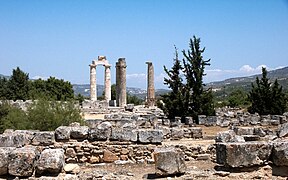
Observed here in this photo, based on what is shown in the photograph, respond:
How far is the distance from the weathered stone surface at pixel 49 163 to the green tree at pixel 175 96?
17863 mm

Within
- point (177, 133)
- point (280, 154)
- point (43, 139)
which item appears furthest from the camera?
point (177, 133)

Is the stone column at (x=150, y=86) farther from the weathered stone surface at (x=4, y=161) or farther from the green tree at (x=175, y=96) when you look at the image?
the weathered stone surface at (x=4, y=161)

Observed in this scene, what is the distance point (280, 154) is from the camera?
23.0 feet

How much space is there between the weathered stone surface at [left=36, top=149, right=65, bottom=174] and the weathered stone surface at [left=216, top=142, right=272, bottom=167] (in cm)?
332

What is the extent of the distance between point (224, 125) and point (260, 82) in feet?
28.8

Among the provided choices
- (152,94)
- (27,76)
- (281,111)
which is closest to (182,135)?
(281,111)

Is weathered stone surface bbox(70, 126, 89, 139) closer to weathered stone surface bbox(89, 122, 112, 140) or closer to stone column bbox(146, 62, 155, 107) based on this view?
weathered stone surface bbox(89, 122, 112, 140)

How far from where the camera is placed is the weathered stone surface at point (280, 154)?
693cm

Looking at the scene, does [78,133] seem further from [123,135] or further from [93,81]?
[93,81]

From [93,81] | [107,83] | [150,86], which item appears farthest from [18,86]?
[150,86]

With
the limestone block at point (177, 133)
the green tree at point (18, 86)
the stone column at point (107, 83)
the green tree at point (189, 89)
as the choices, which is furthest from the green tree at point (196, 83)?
the green tree at point (18, 86)

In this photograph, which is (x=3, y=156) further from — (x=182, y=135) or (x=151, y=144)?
(x=182, y=135)

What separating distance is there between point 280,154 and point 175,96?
1855 cm

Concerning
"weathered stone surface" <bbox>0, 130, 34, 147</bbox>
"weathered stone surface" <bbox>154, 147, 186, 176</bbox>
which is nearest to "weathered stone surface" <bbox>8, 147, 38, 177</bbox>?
"weathered stone surface" <bbox>154, 147, 186, 176</bbox>
